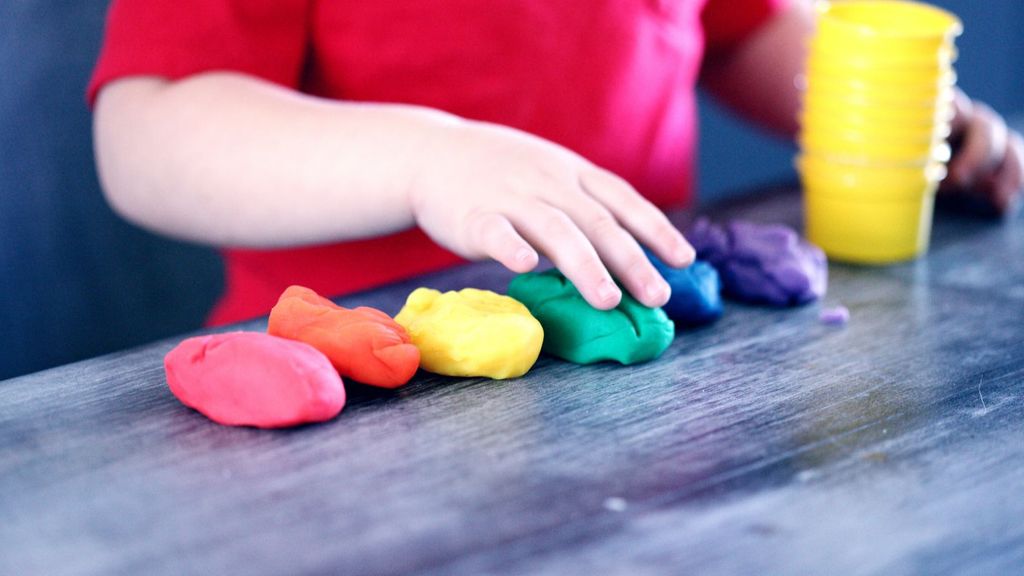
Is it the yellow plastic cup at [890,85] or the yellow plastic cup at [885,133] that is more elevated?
the yellow plastic cup at [890,85]

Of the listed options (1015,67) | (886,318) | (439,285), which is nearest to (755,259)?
(886,318)

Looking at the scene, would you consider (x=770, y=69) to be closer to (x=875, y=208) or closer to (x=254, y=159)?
(x=875, y=208)

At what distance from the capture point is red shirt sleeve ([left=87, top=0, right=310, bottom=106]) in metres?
0.76

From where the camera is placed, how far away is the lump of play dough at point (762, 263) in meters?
0.67

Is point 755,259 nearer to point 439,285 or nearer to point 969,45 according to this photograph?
point 439,285

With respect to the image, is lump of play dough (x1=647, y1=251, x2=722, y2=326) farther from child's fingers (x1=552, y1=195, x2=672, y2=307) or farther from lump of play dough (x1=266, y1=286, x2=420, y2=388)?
lump of play dough (x1=266, y1=286, x2=420, y2=388)

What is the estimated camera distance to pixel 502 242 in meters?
0.60

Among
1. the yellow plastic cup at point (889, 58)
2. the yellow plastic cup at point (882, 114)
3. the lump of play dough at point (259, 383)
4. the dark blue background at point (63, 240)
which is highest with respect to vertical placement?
the yellow plastic cup at point (889, 58)

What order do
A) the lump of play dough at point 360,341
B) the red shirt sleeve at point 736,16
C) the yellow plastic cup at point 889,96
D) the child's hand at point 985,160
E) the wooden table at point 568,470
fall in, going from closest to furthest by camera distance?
the wooden table at point 568,470 → the lump of play dough at point 360,341 → the yellow plastic cup at point 889,96 → the child's hand at point 985,160 → the red shirt sleeve at point 736,16

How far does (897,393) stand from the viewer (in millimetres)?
547

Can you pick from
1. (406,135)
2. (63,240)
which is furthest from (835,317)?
(63,240)

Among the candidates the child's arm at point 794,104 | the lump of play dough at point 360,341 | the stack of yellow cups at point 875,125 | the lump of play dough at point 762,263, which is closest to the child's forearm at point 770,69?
the child's arm at point 794,104

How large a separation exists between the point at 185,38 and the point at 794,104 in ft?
1.95

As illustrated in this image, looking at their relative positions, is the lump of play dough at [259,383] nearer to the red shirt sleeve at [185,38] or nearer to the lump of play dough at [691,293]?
the lump of play dough at [691,293]
